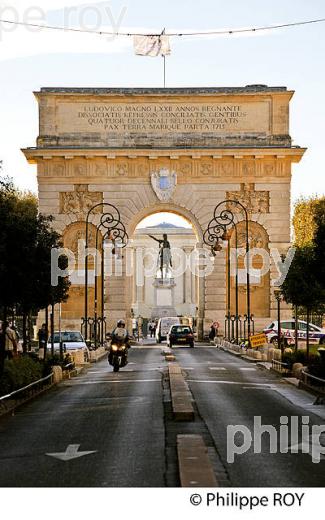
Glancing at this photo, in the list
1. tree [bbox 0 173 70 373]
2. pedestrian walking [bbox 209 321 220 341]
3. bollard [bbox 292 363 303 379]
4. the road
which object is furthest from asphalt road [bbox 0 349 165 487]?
pedestrian walking [bbox 209 321 220 341]

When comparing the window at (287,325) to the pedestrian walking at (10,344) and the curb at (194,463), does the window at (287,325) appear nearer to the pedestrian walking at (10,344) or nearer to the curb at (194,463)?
the pedestrian walking at (10,344)

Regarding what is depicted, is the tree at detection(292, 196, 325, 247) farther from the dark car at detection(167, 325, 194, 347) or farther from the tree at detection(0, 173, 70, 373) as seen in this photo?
the tree at detection(0, 173, 70, 373)

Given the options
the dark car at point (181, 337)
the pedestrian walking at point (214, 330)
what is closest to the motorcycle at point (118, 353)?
the dark car at point (181, 337)

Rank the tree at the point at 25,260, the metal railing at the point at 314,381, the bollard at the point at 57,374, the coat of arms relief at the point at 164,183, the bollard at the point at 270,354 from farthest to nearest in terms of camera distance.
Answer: the coat of arms relief at the point at 164,183, the bollard at the point at 270,354, the bollard at the point at 57,374, the tree at the point at 25,260, the metal railing at the point at 314,381

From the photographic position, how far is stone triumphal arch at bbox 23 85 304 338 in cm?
7894

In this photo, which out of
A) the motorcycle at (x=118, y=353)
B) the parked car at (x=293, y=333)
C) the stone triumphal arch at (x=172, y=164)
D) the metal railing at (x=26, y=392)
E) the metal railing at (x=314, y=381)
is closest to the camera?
the metal railing at (x=26, y=392)

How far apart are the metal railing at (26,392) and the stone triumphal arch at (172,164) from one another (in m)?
48.5

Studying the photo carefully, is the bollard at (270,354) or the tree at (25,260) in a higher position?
the tree at (25,260)

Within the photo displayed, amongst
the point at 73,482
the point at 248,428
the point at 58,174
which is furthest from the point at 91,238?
the point at 73,482

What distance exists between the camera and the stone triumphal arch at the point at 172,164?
78938mm

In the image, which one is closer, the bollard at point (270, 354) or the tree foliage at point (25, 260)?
the tree foliage at point (25, 260)

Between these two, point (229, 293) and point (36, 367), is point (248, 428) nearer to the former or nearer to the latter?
point (36, 367)

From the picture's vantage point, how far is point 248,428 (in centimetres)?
1919

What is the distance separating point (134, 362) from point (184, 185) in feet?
109
